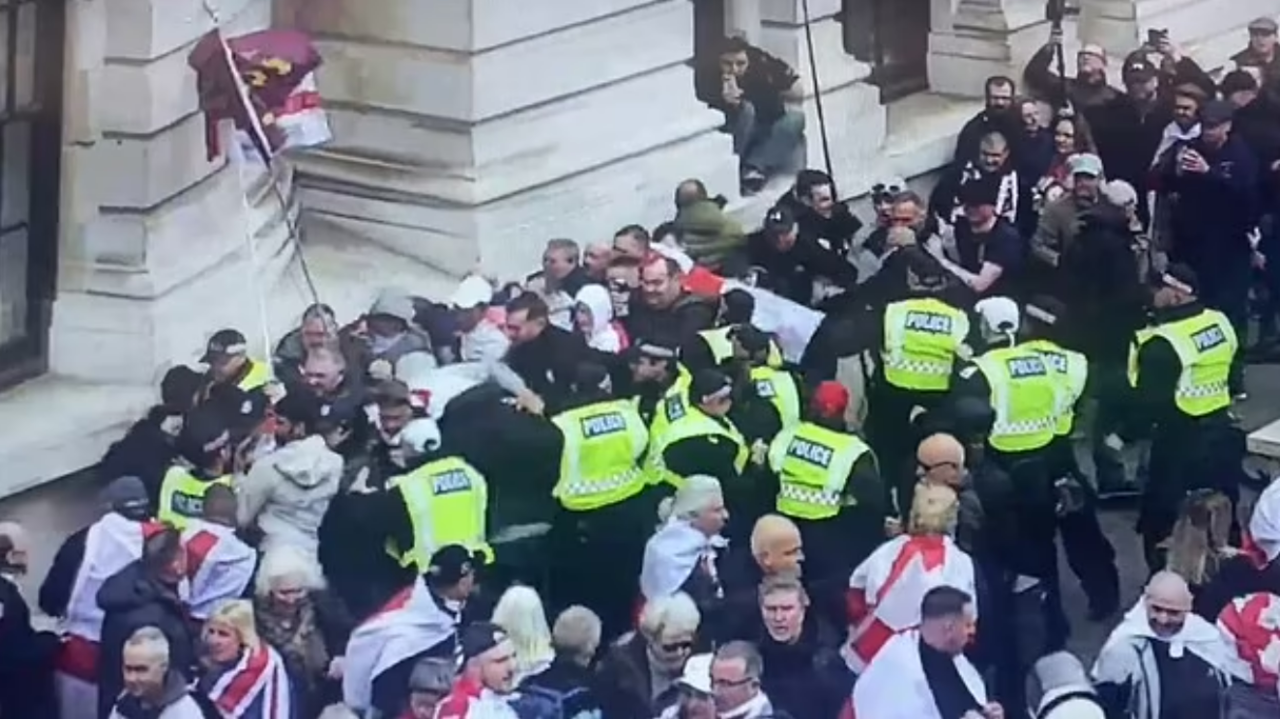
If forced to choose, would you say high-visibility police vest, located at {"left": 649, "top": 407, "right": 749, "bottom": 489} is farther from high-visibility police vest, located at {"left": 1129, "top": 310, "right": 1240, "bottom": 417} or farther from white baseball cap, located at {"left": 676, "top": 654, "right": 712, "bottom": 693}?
high-visibility police vest, located at {"left": 1129, "top": 310, "right": 1240, "bottom": 417}

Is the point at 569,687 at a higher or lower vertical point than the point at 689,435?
lower

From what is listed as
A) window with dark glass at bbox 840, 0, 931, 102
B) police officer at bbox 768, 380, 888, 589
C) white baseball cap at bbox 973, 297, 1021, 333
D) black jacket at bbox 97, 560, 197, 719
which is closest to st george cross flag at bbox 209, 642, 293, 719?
black jacket at bbox 97, 560, 197, 719

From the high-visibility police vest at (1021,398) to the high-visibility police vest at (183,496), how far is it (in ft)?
9.14

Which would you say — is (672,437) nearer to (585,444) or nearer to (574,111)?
(585,444)

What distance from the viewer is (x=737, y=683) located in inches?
358

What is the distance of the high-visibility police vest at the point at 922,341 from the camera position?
11.5 m

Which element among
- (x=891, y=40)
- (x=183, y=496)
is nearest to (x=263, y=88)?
(x=183, y=496)

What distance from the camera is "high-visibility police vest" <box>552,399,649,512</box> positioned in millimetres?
10461

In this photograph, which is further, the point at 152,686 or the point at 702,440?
the point at 702,440

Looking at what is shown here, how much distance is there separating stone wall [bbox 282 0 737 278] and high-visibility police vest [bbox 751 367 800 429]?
71.1 inches

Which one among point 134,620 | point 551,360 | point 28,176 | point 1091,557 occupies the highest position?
point 28,176

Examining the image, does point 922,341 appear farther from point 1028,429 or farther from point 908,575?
point 908,575

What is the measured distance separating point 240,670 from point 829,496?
85.8 inches

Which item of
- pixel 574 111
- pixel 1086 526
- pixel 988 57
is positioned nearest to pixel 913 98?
pixel 988 57
